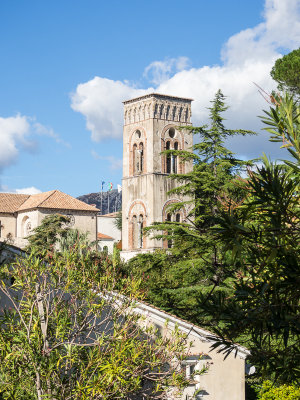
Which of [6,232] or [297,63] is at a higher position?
[297,63]

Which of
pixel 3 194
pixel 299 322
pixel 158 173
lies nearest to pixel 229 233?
pixel 299 322

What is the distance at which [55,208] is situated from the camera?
5894cm

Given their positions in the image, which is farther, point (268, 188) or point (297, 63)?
point (297, 63)

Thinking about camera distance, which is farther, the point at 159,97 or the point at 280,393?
the point at 159,97

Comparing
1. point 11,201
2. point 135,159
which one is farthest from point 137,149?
point 11,201

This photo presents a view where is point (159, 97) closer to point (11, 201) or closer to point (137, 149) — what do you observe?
point (137, 149)

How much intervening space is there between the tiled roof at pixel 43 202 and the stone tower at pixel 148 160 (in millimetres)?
10009

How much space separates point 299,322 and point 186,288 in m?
18.7

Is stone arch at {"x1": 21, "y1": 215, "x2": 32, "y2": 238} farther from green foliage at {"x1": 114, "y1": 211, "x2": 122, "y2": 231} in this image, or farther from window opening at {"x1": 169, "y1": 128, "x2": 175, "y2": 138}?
green foliage at {"x1": 114, "y1": 211, "x2": 122, "y2": 231}

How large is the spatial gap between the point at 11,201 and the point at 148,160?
19.2m

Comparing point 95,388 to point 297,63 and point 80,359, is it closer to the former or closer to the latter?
point 80,359

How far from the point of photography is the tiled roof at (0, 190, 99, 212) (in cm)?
5925

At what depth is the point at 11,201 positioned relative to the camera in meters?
63.0

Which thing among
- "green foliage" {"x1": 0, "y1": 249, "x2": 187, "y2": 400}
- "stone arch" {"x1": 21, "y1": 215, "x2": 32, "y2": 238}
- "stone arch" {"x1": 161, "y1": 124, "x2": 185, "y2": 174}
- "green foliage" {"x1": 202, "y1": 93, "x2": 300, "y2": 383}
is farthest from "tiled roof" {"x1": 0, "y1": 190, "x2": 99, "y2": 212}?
"green foliage" {"x1": 202, "y1": 93, "x2": 300, "y2": 383}
